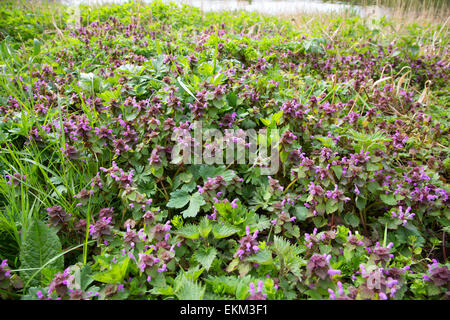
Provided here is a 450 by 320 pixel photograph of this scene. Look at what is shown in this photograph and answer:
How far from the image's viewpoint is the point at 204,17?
672 centimetres

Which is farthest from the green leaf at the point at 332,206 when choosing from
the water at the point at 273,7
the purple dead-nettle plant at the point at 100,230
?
the water at the point at 273,7

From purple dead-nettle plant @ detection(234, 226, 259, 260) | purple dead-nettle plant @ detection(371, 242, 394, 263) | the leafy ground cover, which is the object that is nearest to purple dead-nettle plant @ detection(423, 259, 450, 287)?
the leafy ground cover

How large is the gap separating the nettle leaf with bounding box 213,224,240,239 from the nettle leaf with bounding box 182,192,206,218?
19 centimetres

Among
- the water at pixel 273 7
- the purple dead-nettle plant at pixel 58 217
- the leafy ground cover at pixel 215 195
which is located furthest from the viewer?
the water at pixel 273 7

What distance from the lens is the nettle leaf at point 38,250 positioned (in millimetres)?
1722

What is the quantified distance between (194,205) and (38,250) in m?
0.91

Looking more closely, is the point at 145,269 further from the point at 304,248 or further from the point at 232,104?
the point at 232,104

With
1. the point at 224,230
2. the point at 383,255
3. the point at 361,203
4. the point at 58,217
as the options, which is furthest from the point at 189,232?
the point at 361,203

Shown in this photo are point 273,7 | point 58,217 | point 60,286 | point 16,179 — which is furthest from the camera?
point 273,7

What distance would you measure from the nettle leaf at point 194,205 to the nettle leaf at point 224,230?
191 mm

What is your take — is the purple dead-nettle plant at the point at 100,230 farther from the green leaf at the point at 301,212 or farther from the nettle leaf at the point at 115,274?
the green leaf at the point at 301,212

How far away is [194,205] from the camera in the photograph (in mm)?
2023

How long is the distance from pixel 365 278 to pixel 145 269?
107 cm

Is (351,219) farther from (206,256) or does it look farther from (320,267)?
(206,256)
